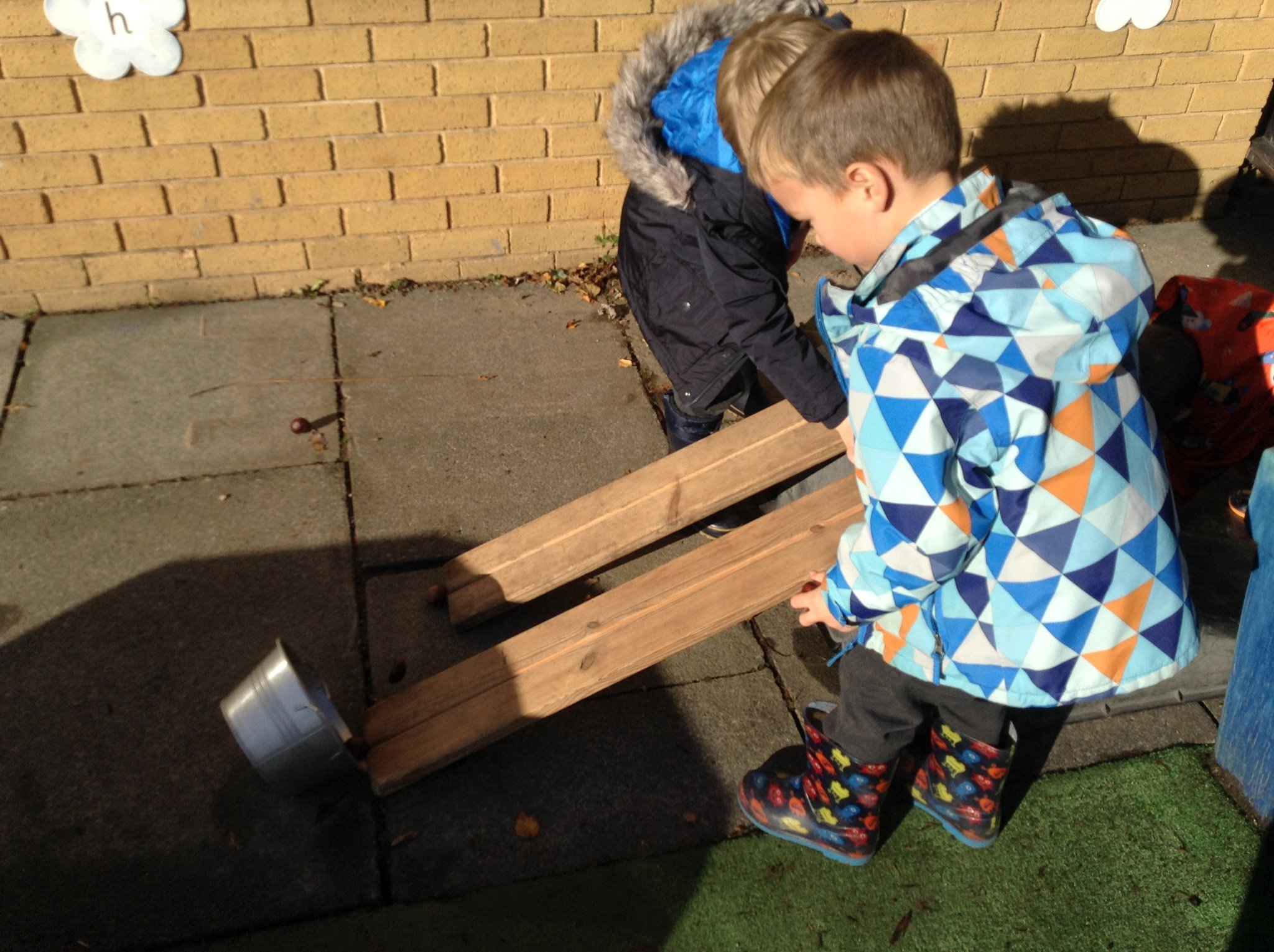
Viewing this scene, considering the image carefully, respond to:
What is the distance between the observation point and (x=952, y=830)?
2.63m

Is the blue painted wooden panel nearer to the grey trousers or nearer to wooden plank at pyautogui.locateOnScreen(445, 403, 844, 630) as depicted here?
the grey trousers

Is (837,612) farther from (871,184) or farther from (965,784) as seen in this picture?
(871,184)

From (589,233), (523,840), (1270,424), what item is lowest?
(523,840)

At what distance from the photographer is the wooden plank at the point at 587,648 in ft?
8.70

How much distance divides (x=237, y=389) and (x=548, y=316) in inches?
52.1

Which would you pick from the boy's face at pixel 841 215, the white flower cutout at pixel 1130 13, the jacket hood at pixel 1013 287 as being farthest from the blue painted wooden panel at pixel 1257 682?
the white flower cutout at pixel 1130 13

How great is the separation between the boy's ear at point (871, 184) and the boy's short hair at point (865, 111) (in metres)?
0.01

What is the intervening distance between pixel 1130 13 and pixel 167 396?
14.7ft

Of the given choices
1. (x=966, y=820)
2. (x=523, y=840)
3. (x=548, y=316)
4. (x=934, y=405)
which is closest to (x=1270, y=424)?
(x=966, y=820)

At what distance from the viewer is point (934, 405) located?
1822 mm

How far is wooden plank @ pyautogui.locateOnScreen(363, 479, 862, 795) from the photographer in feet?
8.70

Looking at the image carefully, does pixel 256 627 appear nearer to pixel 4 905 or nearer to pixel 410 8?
pixel 4 905

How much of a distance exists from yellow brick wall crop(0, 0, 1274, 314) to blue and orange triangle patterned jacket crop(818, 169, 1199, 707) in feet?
8.63

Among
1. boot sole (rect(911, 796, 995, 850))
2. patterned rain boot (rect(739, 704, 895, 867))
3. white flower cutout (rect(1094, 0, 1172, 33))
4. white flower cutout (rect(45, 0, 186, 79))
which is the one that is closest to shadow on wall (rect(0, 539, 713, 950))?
patterned rain boot (rect(739, 704, 895, 867))
